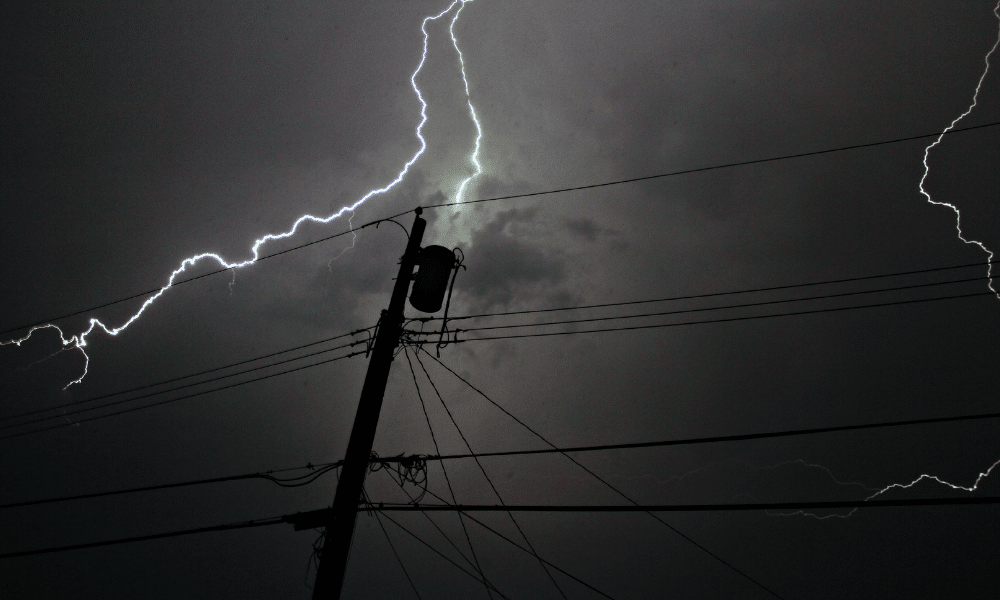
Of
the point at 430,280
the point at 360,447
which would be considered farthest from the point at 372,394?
the point at 430,280

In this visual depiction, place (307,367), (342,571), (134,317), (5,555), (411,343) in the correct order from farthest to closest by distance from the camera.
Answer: (134,317) → (307,367) → (411,343) → (5,555) → (342,571)

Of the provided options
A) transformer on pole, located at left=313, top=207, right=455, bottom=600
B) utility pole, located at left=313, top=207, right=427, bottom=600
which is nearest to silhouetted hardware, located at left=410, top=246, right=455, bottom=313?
transformer on pole, located at left=313, top=207, right=455, bottom=600

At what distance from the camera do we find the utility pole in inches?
216

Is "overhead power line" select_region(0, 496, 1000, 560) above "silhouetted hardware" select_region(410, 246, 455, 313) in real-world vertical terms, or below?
below

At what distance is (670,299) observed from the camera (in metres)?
7.46

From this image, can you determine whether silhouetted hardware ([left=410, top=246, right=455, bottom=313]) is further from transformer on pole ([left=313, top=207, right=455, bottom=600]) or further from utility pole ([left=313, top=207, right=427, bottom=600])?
utility pole ([left=313, top=207, right=427, bottom=600])

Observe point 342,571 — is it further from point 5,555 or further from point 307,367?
point 5,555

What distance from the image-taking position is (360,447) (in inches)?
239

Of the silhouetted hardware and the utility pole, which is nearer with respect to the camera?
the utility pole

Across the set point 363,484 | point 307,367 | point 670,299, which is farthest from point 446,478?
point 670,299

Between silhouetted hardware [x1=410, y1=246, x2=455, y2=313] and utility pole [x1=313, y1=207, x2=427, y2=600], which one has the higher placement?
silhouetted hardware [x1=410, y1=246, x2=455, y2=313]

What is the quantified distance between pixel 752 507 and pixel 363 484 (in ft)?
13.6

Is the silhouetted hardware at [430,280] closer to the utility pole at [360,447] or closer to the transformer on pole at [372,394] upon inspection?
the transformer on pole at [372,394]

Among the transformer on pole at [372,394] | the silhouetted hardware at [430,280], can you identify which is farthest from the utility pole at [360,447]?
the silhouetted hardware at [430,280]
